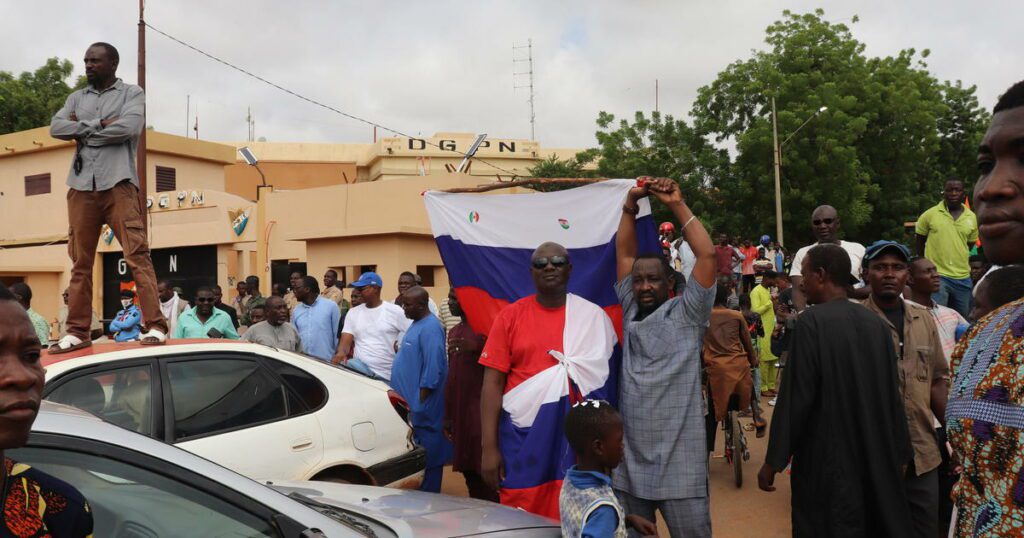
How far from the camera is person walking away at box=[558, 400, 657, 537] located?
2793 mm

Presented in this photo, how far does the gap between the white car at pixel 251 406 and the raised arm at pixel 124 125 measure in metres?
1.40

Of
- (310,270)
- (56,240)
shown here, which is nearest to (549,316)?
(310,270)

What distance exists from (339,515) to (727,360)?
4974 millimetres

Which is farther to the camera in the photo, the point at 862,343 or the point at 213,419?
the point at 213,419

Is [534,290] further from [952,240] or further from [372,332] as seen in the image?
[952,240]

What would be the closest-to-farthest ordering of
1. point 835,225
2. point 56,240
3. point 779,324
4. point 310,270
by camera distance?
1. point 835,225
2. point 779,324
3. point 310,270
4. point 56,240

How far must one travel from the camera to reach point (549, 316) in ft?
12.7

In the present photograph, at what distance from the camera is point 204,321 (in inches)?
306

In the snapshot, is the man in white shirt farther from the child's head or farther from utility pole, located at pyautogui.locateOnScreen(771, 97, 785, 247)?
utility pole, located at pyautogui.locateOnScreen(771, 97, 785, 247)

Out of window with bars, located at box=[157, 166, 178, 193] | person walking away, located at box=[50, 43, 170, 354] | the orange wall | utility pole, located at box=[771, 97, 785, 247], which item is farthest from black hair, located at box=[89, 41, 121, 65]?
the orange wall

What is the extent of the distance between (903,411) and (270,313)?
578 centimetres

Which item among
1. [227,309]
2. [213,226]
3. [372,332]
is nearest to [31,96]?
[213,226]

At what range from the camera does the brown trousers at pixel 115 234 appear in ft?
16.6

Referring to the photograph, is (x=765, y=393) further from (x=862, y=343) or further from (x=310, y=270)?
(x=310, y=270)
